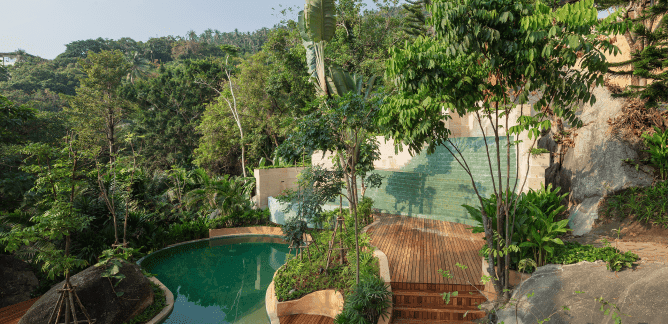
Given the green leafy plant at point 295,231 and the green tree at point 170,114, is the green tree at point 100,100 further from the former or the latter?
the green leafy plant at point 295,231

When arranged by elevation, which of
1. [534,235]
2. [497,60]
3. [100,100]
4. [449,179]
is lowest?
[534,235]

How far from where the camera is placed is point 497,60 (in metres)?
2.84

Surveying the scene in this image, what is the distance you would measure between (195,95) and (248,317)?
1820 centimetres

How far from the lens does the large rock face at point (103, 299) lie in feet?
15.4

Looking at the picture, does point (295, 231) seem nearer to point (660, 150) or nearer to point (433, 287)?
point (433, 287)

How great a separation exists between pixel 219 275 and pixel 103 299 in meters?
2.68

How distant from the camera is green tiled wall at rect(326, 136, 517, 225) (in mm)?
7844

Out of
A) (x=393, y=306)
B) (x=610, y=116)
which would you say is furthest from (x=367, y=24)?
(x=393, y=306)

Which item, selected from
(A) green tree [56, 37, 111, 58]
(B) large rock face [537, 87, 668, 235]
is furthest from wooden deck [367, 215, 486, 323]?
(A) green tree [56, 37, 111, 58]

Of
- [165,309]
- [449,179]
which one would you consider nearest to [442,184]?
[449,179]

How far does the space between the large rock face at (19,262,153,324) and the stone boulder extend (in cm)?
150

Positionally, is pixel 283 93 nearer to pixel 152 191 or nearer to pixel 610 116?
pixel 152 191

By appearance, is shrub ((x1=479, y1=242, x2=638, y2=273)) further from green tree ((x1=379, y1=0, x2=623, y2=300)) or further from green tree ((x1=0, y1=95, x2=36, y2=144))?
green tree ((x1=0, y1=95, x2=36, y2=144))

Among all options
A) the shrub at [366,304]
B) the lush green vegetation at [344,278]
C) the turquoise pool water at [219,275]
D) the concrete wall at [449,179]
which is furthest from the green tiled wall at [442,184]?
the shrub at [366,304]
